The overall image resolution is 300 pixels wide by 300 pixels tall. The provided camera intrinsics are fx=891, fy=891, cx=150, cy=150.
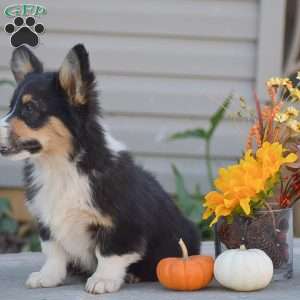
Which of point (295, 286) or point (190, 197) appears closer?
point (295, 286)

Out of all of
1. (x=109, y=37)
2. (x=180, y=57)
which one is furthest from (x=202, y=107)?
(x=109, y=37)

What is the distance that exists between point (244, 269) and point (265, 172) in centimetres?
46

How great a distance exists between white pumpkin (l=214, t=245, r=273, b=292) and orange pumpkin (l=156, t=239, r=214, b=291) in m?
0.06

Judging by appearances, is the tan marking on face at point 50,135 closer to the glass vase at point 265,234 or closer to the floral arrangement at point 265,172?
the floral arrangement at point 265,172

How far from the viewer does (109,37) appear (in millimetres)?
6879

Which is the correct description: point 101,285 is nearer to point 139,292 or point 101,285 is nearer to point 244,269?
point 139,292

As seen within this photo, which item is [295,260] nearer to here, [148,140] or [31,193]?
[31,193]

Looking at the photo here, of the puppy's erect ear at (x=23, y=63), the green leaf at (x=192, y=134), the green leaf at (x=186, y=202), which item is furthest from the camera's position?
the green leaf at (x=192, y=134)

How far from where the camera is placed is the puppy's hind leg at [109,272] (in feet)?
13.7

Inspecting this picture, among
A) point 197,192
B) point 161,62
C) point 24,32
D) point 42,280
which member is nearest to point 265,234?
point 42,280

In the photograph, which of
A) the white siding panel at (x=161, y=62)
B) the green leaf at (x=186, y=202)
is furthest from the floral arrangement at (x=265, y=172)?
the white siding panel at (x=161, y=62)

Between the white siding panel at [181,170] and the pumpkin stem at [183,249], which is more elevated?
the white siding panel at [181,170]

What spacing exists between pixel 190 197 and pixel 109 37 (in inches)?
54.4

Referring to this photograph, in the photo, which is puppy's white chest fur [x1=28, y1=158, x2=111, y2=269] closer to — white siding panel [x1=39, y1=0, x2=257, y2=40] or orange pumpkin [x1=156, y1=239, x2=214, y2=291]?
orange pumpkin [x1=156, y1=239, x2=214, y2=291]
